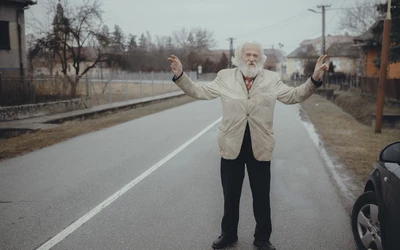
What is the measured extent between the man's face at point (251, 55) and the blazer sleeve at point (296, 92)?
0.33 meters

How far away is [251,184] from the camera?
12.6ft

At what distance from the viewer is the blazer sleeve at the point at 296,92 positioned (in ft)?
12.1

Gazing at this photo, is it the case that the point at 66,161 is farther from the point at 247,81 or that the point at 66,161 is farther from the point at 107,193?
the point at 247,81

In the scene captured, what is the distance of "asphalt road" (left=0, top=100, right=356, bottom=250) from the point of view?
4094 millimetres

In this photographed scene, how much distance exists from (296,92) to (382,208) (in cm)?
131

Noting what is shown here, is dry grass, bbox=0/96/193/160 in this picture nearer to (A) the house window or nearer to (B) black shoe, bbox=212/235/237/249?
(B) black shoe, bbox=212/235/237/249

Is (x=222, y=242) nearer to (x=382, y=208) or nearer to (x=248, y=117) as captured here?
(x=248, y=117)

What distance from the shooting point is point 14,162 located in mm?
7766

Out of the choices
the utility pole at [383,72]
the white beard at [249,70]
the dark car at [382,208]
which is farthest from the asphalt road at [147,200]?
the utility pole at [383,72]

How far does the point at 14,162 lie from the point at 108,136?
138 inches

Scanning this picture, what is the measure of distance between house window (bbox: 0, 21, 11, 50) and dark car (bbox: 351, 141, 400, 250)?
20893 mm

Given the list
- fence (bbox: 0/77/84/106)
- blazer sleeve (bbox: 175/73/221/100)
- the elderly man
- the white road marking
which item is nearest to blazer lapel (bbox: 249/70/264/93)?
the elderly man

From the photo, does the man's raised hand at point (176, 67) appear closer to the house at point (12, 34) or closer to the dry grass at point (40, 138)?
the dry grass at point (40, 138)

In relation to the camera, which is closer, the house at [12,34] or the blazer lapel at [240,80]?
the blazer lapel at [240,80]
